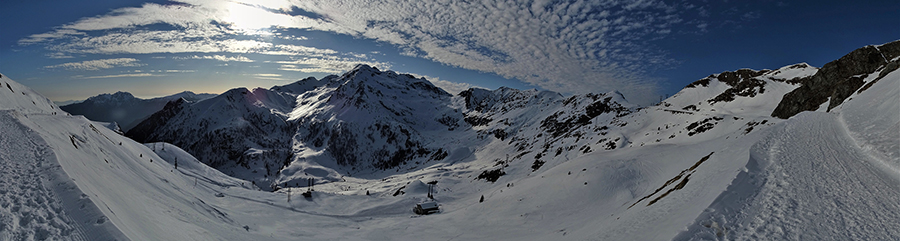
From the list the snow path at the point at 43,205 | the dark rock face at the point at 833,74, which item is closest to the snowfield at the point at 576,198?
the snow path at the point at 43,205

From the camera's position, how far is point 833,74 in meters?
53.4

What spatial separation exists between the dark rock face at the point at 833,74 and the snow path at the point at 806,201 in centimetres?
4700

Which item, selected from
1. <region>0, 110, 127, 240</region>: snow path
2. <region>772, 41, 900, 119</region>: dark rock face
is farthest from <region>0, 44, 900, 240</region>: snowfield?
<region>772, 41, 900, 119</region>: dark rock face

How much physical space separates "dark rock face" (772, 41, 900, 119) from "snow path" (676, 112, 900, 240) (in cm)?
4700

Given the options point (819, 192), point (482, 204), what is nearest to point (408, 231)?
point (482, 204)

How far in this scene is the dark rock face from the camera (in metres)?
47.9

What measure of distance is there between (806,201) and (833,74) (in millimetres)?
71814

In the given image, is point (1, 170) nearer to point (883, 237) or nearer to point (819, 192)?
point (883, 237)

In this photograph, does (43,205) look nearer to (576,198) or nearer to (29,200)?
(29,200)

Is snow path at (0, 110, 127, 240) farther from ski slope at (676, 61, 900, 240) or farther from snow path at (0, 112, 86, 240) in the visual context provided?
ski slope at (676, 61, 900, 240)

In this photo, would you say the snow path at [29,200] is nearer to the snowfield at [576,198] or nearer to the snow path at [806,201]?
the snowfield at [576,198]

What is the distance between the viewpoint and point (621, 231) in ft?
39.1

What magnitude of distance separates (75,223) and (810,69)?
13586cm

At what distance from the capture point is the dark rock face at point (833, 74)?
47.9 meters
